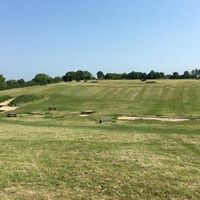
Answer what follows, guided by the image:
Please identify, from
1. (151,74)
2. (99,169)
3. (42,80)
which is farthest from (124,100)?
(151,74)

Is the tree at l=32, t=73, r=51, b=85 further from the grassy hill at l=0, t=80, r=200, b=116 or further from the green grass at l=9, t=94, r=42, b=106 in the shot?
the green grass at l=9, t=94, r=42, b=106

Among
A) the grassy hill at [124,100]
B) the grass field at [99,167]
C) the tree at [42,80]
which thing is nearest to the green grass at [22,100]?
the grassy hill at [124,100]

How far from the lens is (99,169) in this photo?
9.96m

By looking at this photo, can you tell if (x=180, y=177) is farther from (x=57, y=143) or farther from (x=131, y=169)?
(x=57, y=143)

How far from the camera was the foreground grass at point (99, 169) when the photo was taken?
8.20m

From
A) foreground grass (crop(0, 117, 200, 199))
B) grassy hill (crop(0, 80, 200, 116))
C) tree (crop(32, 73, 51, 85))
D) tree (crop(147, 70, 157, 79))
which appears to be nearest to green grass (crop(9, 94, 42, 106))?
grassy hill (crop(0, 80, 200, 116))

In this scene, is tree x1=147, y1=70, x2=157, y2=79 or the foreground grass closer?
the foreground grass

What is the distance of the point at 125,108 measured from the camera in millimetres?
41438

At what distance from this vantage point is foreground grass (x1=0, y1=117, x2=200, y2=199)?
26.9 ft

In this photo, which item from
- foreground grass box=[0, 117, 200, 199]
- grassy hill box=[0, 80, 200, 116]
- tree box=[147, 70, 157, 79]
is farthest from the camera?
tree box=[147, 70, 157, 79]

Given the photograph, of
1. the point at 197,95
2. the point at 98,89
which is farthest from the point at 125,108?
the point at 98,89

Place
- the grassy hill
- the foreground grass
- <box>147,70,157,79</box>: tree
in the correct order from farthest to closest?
1. <box>147,70,157,79</box>: tree
2. the grassy hill
3. the foreground grass

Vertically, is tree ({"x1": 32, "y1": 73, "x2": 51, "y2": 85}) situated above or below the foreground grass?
above

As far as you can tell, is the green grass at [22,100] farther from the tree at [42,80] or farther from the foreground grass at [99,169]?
the foreground grass at [99,169]
